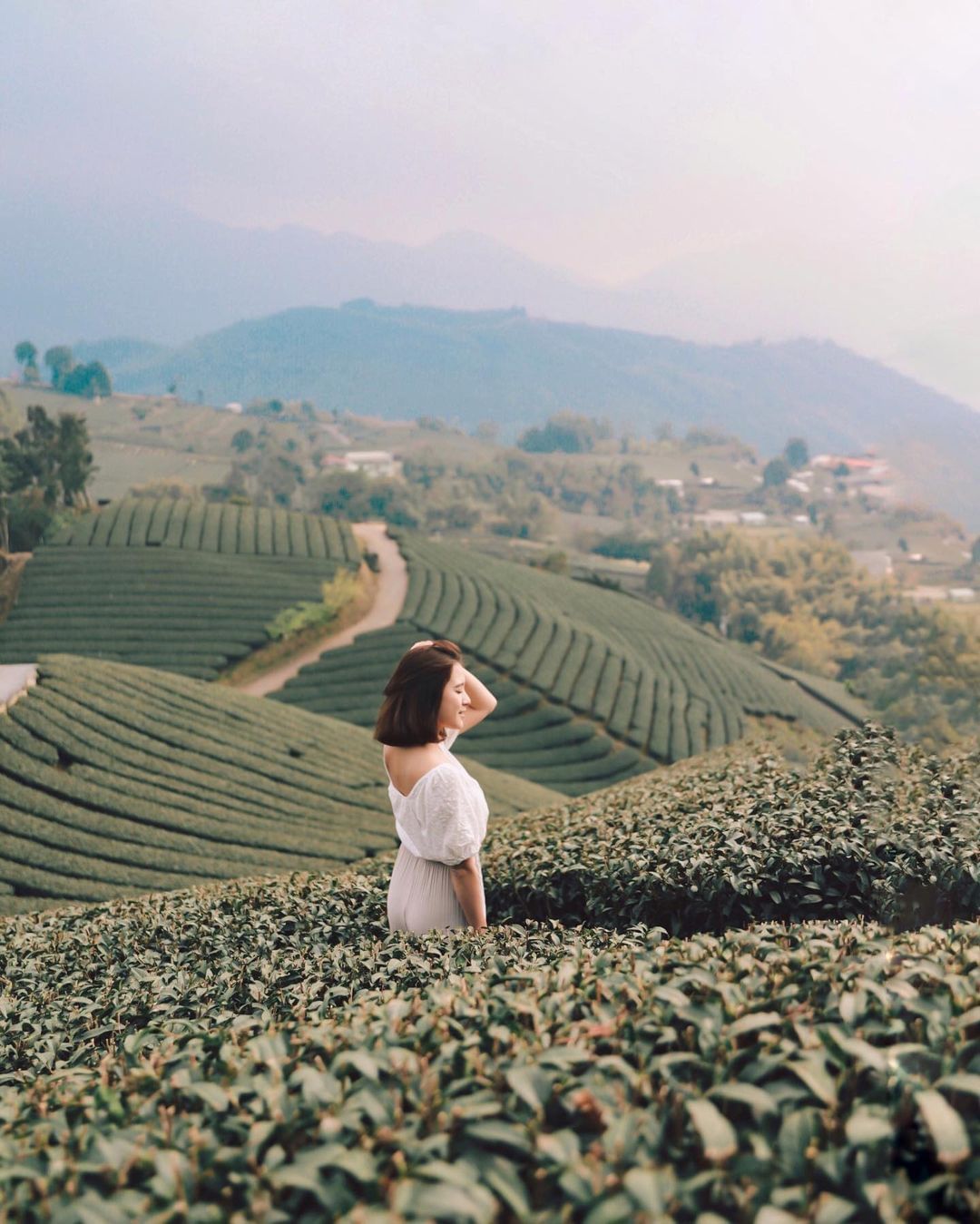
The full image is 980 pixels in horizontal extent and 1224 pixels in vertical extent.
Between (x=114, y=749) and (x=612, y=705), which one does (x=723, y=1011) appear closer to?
(x=114, y=749)

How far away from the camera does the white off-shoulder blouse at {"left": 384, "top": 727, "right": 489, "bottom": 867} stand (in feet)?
17.9

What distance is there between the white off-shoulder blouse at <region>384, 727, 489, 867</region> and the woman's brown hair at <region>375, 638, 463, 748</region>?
0.63ft

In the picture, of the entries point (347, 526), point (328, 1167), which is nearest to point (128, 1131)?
point (328, 1167)

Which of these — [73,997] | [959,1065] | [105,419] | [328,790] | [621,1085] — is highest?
[105,419]

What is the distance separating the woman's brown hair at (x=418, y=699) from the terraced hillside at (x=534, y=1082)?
3.90 feet

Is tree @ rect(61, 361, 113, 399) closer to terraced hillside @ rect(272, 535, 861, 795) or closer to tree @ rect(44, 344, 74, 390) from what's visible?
tree @ rect(44, 344, 74, 390)

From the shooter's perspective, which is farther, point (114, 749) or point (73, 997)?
point (114, 749)

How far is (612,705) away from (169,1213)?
2997 centimetres

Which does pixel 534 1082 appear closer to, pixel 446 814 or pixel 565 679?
pixel 446 814

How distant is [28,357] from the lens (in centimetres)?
14962

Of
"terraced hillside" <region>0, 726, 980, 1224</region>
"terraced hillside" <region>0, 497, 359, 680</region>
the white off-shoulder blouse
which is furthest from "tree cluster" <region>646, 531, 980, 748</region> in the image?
"terraced hillside" <region>0, 726, 980, 1224</region>

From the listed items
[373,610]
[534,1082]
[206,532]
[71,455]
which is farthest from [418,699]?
[71,455]

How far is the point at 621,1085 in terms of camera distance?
2.90 m

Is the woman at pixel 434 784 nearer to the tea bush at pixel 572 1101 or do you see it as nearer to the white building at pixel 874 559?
the tea bush at pixel 572 1101
